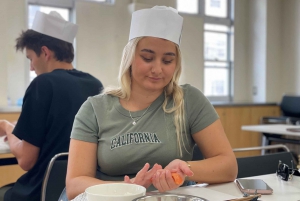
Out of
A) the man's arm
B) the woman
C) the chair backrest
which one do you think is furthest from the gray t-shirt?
the chair backrest

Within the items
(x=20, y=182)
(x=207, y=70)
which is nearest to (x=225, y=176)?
(x=20, y=182)

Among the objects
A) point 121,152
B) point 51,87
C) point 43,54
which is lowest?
point 121,152

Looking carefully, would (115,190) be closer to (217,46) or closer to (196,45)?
(196,45)

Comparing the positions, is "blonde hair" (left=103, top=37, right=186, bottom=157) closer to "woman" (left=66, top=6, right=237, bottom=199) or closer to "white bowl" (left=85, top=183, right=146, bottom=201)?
"woman" (left=66, top=6, right=237, bottom=199)

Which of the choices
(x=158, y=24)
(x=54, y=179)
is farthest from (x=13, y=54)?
(x=158, y=24)

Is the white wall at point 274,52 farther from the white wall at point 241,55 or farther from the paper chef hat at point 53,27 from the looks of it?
the paper chef hat at point 53,27

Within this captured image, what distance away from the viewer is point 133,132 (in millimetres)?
1384

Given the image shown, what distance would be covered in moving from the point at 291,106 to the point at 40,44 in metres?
4.03

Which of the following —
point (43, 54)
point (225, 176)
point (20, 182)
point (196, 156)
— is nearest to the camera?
point (225, 176)

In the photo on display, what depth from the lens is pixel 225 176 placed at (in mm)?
1288

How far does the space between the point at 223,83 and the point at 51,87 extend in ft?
15.0

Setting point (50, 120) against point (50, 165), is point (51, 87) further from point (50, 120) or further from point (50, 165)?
point (50, 165)

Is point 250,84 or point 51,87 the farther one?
point 250,84

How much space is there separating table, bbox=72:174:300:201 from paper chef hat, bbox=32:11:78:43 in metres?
1.37
